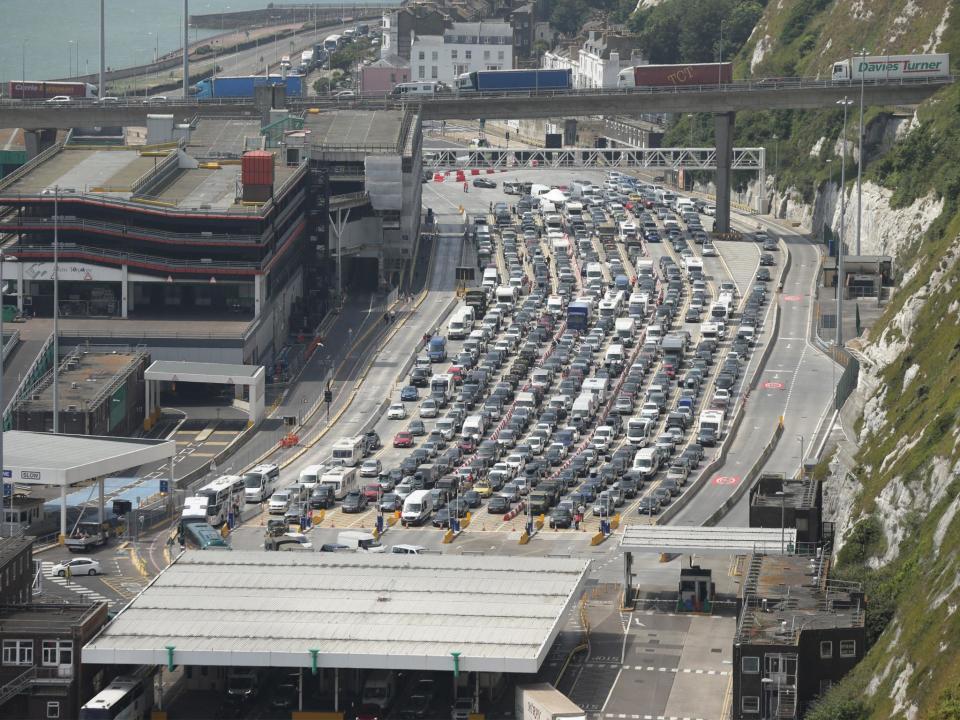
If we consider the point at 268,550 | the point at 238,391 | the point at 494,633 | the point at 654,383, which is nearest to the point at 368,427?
the point at 238,391

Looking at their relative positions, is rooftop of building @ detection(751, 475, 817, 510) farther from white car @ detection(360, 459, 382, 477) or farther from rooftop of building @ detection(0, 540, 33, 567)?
rooftop of building @ detection(0, 540, 33, 567)

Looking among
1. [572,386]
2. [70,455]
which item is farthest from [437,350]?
[70,455]

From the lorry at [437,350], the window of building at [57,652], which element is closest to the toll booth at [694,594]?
the window of building at [57,652]

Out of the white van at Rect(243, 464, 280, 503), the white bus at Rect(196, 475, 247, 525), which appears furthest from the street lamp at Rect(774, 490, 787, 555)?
the white van at Rect(243, 464, 280, 503)

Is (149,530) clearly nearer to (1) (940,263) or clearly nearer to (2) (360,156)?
(1) (940,263)

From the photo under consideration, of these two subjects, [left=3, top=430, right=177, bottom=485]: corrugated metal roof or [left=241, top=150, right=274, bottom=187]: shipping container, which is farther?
[left=241, top=150, right=274, bottom=187]: shipping container

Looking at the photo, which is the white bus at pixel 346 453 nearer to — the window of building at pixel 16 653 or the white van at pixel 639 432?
the white van at pixel 639 432
